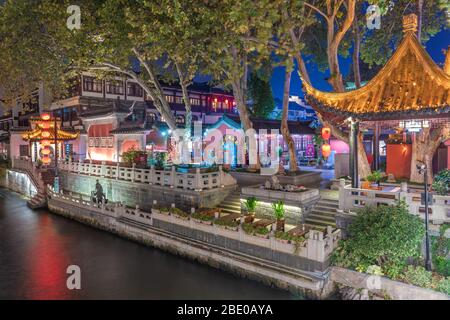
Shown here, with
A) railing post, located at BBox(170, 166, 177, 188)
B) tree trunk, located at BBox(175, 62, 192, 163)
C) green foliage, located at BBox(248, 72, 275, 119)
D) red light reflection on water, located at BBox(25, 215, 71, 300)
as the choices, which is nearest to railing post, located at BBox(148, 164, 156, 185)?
railing post, located at BBox(170, 166, 177, 188)

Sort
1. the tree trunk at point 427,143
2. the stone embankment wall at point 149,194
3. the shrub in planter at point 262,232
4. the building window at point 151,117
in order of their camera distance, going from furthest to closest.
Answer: the building window at point 151,117
the stone embankment wall at point 149,194
the tree trunk at point 427,143
the shrub in planter at point 262,232

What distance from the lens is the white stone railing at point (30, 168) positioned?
22.8 metres

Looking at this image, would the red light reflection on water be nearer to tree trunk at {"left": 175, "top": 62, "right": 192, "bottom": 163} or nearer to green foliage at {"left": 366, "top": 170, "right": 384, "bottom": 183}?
tree trunk at {"left": 175, "top": 62, "right": 192, "bottom": 163}

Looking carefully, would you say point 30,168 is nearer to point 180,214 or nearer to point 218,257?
point 180,214

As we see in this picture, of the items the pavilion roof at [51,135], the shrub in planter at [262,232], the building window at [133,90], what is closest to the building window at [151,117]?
the building window at [133,90]

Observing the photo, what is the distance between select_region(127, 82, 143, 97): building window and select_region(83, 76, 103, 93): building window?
312cm

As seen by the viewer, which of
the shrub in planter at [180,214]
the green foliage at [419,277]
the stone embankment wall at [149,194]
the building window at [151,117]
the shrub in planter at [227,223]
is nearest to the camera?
the green foliage at [419,277]

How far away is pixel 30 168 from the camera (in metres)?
24.8

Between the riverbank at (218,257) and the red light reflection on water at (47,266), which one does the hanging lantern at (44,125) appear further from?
the riverbank at (218,257)

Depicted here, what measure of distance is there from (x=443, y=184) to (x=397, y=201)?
2.71 m

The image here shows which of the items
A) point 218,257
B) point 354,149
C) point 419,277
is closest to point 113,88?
point 218,257

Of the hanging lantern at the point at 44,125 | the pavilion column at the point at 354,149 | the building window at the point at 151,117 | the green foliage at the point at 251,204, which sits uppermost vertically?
the building window at the point at 151,117

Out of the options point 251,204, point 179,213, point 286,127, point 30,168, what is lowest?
point 179,213

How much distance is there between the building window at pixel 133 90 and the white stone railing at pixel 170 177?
15.7 metres
